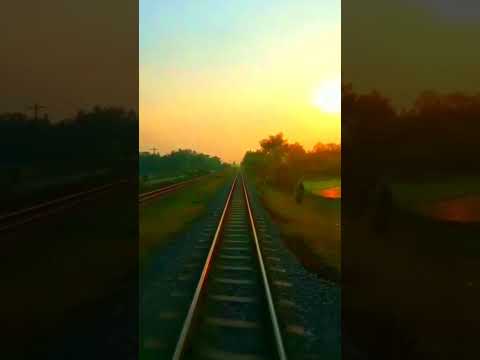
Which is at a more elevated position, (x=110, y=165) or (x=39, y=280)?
(x=110, y=165)

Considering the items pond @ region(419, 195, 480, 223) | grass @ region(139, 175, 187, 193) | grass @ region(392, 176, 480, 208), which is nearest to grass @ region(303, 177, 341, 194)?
grass @ region(392, 176, 480, 208)

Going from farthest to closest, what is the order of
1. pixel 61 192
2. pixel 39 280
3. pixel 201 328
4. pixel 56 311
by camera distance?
pixel 61 192
pixel 39 280
pixel 56 311
pixel 201 328

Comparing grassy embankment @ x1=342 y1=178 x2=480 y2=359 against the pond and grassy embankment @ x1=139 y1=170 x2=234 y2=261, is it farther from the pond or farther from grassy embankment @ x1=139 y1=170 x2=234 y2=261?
grassy embankment @ x1=139 y1=170 x2=234 y2=261

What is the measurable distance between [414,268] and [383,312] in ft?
8.76

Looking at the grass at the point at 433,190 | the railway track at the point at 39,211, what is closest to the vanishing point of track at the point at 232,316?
the railway track at the point at 39,211

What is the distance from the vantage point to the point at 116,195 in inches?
701

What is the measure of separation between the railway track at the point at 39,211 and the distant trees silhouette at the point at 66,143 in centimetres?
347

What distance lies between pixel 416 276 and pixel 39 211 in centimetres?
1125

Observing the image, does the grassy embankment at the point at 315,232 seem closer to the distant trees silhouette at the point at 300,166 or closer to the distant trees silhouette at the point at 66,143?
the distant trees silhouette at the point at 300,166

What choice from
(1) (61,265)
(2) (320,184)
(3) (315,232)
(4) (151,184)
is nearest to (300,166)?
(2) (320,184)

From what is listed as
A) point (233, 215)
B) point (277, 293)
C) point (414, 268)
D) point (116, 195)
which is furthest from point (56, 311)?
point (116, 195)

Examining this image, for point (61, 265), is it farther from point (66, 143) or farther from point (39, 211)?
point (66, 143)

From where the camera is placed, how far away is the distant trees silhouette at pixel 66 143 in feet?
63.8

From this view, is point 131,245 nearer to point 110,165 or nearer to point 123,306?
point 123,306
